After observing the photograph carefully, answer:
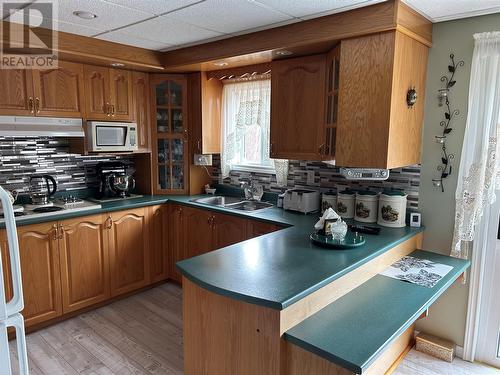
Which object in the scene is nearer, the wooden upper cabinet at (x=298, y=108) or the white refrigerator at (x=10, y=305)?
the white refrigerator at (x=10, y=305)

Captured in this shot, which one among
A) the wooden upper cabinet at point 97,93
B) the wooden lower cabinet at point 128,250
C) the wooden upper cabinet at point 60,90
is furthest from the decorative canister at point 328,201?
the wooden upper cabinet at point 60,90

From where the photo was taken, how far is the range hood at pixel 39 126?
2666 millimetres

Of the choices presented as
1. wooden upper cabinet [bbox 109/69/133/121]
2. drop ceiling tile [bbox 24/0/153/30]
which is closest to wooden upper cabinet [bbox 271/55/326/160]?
drop ceiling tile [bbox 24/0/153/30]

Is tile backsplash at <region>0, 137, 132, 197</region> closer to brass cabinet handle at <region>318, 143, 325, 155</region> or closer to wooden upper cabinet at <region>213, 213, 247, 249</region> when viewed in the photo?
wooden upper cabinet at <region>213, 213, 247, 249</region>

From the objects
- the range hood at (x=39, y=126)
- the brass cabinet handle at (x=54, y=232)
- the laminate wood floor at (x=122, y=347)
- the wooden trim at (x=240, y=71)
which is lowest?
the laminate wood floor at (x=122, y=347)

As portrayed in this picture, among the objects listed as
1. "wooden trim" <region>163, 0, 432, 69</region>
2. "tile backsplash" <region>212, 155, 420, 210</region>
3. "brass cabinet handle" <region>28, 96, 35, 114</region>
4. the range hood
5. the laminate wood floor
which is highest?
"wooden trim" <region>163, 0, 432, 69</region>

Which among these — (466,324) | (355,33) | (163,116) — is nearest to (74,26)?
(163,116)

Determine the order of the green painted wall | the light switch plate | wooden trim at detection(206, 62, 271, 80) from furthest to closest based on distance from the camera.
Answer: the light switch plate < wooden trim at detection(206, 62, 271, 80) < the green painted wall

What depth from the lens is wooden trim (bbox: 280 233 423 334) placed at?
1554 millimetres

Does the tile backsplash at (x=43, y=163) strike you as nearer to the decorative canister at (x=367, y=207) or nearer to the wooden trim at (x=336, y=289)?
the decorative canister at (x=367, y=207)

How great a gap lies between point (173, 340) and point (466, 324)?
2.10 m

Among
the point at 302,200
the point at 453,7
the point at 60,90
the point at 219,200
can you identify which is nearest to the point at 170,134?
the point at 219,200

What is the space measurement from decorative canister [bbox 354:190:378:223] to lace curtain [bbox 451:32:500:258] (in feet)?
1.77

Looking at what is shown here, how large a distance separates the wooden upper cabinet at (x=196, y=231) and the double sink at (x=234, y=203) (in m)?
0.18
